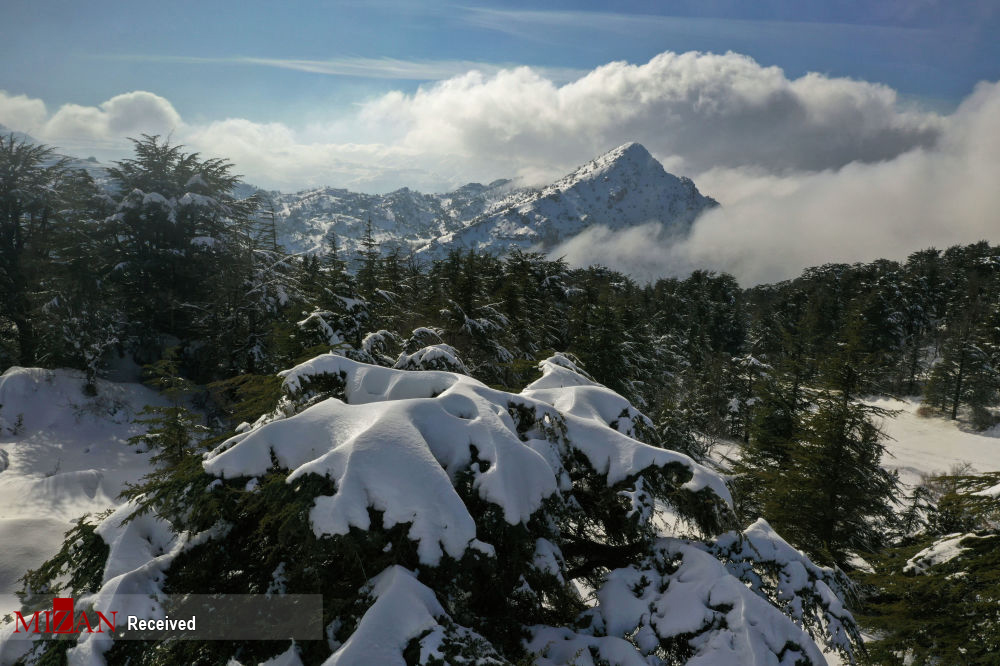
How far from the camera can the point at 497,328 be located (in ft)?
54.1

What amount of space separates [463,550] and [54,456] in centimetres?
1701

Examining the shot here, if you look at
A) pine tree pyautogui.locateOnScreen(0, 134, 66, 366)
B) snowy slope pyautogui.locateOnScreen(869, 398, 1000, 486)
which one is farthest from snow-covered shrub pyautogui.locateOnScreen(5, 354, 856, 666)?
snowy slope pyautogui.locateOnScreen(869, 398, 1000, 486)

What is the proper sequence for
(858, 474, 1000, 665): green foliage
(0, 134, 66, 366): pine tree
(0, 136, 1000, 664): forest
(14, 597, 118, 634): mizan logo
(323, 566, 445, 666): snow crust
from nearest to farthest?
(323, 566, 445, 666): snow crust
(14, 597, 118, 634): mizan logo
(0, 136, 1000, 664): forest
(858, 474, 1000, 665): green foliage
(0, 134, 66, 366): pine tree

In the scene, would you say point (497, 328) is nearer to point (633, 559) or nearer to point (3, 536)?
point (633, 559)

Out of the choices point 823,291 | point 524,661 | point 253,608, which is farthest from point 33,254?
point 823,291

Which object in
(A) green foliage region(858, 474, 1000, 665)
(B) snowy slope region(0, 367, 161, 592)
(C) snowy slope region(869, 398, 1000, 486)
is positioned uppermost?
(A) green foliage region(858, 474, 1000, 665)

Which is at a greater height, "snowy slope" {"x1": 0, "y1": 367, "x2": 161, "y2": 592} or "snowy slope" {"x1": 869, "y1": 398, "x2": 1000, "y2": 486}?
"snowy slope" {"x1": 0, "y1": 367, "x2": 161, "y2": 592}

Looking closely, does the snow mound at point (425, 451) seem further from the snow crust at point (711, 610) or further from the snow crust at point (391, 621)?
the snow crust at point (711, 610)

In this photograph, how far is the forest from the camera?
13.1 feet

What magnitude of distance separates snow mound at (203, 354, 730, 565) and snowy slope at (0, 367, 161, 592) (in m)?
6.35

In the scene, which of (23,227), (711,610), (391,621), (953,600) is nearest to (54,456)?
(23,227)

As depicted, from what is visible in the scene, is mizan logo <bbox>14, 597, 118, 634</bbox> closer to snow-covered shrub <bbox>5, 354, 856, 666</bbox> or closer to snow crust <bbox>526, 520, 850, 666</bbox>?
snow-covered shrub <bbox>5, 354, 856, 666</bbox>

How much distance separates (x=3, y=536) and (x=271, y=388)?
6464mm

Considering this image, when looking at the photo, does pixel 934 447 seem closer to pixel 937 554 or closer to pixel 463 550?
pixel 937 554
